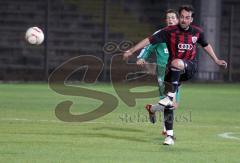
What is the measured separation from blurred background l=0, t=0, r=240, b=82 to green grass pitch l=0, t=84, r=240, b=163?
35.1 feet

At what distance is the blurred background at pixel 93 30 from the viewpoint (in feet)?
102

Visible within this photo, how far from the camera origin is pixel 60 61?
3134 centimetres

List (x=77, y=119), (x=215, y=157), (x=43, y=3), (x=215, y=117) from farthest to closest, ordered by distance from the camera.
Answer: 1. (x=43, y=3)
2. (x=215, y=117)
3. (x=77, y=119)
4. (x=215, y=157)

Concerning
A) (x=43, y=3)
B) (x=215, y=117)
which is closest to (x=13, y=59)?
(x=43, y=3)

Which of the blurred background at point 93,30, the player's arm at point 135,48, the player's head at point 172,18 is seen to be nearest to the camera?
the player's arm at point 135,48

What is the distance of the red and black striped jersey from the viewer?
1124 centimetres

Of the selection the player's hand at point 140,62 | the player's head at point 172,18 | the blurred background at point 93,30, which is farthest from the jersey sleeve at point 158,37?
the blurred background at point 93,30

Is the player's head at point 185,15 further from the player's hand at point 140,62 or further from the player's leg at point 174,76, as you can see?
the player's hand at point 140,62

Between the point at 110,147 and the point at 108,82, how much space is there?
1938 centimetres

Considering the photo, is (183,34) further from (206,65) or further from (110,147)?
(206,65)

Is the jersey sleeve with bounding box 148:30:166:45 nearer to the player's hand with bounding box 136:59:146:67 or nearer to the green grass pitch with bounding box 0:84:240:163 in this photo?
the player's hand with bounding box 136:59:146:67

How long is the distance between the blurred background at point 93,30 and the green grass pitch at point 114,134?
35.1ft

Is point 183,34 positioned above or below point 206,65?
above

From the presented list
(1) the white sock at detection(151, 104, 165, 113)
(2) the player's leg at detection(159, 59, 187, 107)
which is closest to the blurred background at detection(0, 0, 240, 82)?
(1) the white sock at detection(151, 104, 165, 113)
